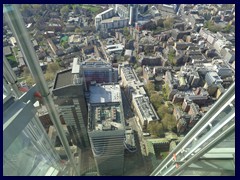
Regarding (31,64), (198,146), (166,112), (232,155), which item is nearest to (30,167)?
(31,64)

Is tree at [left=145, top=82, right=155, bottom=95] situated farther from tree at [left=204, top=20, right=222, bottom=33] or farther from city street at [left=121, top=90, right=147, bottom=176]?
tree at [left=204, top=20, right=222, bottom=33]

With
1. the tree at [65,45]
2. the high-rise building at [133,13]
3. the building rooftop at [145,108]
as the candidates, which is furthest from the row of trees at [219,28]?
the tree at [65,45]

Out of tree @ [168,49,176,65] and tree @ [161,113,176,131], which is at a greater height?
tree @ [168,49,176,65]

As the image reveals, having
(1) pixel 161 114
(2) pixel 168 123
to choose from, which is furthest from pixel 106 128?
(1) pixel 161 114

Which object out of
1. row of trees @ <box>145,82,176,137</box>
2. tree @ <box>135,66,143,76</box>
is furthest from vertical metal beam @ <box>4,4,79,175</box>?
tree @ <box>135,66,143,76</box>

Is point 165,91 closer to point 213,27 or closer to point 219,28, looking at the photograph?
point 213,27

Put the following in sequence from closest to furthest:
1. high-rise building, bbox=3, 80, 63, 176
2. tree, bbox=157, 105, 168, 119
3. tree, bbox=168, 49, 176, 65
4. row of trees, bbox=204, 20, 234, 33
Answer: high-rise building, bbox=3, 80, 63, 176
tree, bbox=157, 105, 168, 119
tree, bbox=168, 49, 176, 65
row of trees, bbox=204, 20, 234, 33

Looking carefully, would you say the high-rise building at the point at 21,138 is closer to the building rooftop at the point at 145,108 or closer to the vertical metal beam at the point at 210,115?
the vertical metal beam at the point at 210,115
